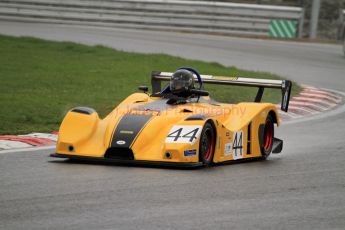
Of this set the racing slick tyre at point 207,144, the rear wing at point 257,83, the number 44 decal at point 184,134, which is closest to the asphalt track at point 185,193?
the racing slick tyre at point 207,144

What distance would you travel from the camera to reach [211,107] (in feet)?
36.7

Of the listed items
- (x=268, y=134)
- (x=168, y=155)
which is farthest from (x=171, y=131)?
(x=268, y=134)

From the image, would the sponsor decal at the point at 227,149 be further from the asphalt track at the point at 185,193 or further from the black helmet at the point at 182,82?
the black helmet at the point at 182,82

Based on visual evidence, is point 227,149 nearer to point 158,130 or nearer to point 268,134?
point 158,130

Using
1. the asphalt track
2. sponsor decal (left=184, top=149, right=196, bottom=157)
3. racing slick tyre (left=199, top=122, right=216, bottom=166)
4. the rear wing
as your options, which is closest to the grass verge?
the rear wing

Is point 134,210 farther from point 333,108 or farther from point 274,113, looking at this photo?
point 333,108

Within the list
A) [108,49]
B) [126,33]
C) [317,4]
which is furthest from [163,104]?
[317,4]

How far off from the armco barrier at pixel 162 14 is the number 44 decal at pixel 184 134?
21.4 m

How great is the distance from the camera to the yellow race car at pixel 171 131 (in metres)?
10.1

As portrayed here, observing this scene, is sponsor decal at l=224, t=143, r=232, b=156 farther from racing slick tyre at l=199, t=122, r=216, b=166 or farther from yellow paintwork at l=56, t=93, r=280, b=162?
racing slick tyre at l=199, t=122, r=216, b=166

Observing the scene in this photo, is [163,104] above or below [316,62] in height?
above

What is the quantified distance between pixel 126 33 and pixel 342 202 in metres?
22.0

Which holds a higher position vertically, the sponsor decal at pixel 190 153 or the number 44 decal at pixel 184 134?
the number 44 decal at pixel 184 134

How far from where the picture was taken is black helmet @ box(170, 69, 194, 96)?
11.3 m
